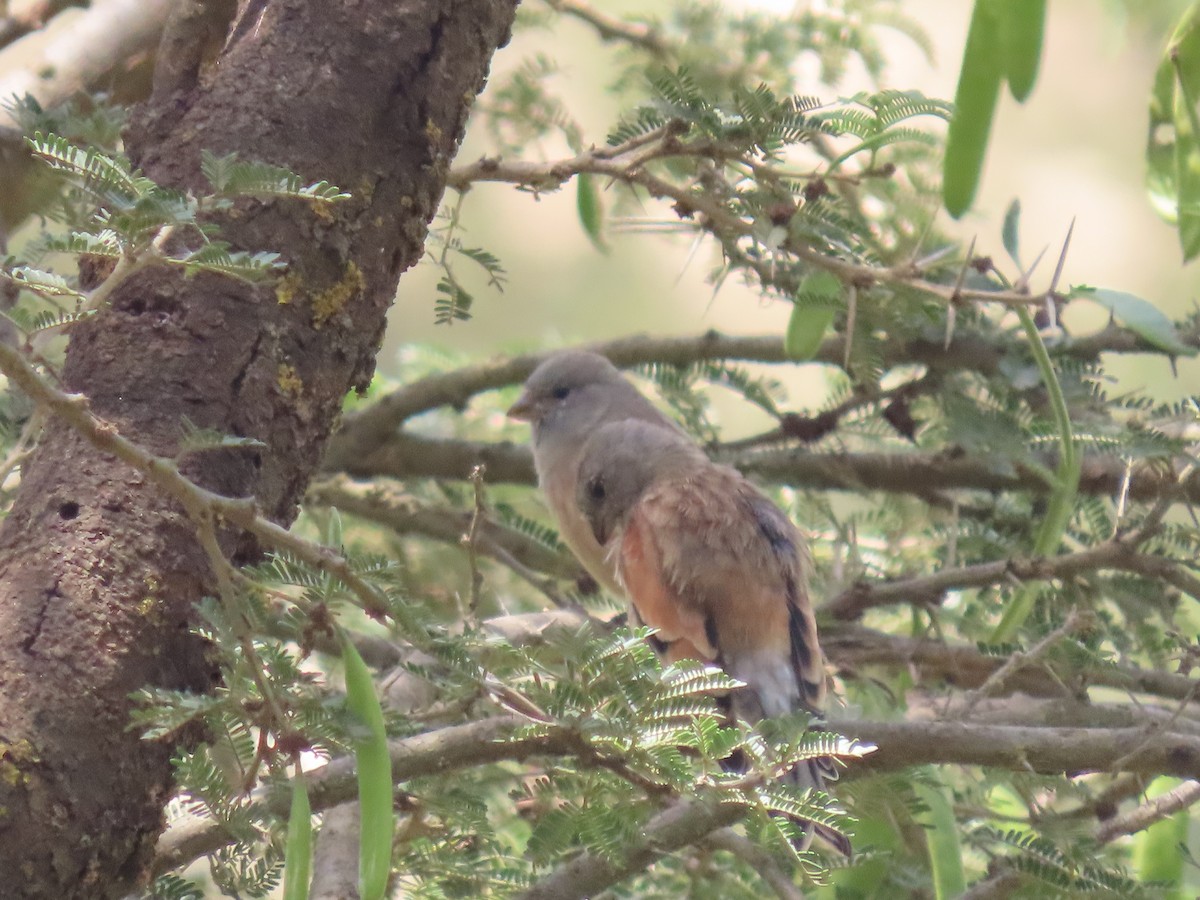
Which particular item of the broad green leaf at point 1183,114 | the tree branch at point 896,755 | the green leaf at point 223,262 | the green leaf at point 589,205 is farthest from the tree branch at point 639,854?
the green leaf at point 589,205

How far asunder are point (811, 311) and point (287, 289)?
0.99 meters

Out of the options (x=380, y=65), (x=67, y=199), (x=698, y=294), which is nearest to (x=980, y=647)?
(x=380, y=65)

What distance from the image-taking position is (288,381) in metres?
1.75

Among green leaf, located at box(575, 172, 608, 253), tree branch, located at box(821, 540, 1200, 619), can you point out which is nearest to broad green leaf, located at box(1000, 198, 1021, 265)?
tree branch, located at box(821, 540, 1200, 619)

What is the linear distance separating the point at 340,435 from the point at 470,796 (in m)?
1.72

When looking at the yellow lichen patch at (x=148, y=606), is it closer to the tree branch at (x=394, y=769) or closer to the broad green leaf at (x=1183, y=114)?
the tree branch at (x=394, y=769)

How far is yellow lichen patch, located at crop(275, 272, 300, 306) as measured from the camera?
1.75 m

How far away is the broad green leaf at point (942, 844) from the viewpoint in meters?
2.12

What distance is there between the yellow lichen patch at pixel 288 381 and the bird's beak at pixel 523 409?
2.16 metres

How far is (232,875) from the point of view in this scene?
1896 mm

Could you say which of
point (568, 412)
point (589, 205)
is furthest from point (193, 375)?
point (568, 412)

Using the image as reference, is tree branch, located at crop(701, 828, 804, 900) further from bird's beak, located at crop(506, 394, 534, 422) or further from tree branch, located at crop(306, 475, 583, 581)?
bird's beak, located at crop(506, 394, 534, 422)

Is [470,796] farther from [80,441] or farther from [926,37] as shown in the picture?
[926,37]

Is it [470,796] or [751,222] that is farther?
[751,222]
